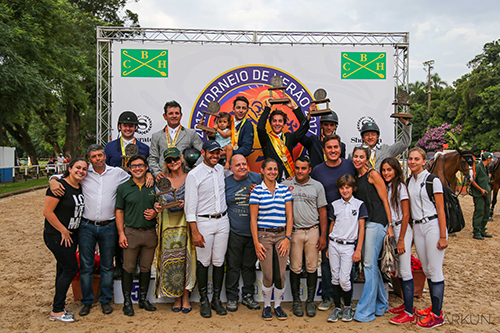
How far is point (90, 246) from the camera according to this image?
3969mm

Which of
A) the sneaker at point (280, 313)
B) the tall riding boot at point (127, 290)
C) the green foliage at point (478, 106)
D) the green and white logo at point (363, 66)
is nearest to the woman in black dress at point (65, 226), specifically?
the tall riding boot at point (127, 290)

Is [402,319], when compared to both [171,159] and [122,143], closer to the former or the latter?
[171,159]

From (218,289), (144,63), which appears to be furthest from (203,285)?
(144,63)

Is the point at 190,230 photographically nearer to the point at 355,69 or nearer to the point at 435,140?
the point at 355,69

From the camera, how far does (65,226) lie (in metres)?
3.79

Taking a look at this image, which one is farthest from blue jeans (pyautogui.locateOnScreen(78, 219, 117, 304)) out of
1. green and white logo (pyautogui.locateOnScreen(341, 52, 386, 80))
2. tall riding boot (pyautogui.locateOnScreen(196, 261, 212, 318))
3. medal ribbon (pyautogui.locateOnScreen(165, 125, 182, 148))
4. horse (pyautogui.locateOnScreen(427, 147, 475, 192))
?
horse (pyautogui.locateOnScreen(427, 147, 475, 192))

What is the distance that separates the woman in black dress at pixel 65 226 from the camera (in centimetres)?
371

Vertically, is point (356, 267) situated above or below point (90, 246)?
below

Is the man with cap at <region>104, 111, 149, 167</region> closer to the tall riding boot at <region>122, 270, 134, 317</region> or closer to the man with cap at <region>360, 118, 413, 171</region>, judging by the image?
the tall riding boot at <region>122, 270, 134, 317</region>

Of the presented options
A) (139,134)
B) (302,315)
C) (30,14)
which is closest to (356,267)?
(302,315)

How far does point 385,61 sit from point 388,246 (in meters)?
4.01

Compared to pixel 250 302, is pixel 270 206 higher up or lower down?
higher up

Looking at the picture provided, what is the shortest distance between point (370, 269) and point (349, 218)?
66 cm

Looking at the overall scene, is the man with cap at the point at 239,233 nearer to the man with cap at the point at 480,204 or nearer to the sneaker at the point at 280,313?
the sneaker at the point at 280,313
